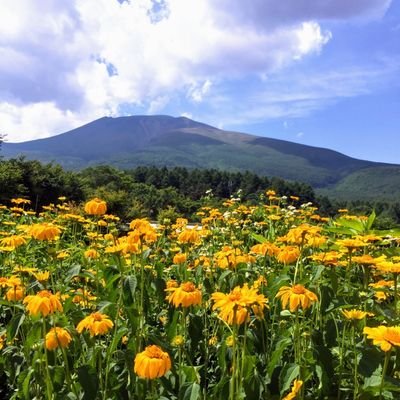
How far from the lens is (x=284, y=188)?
38.8m

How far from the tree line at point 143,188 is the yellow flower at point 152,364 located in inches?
143

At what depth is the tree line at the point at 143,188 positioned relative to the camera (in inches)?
553

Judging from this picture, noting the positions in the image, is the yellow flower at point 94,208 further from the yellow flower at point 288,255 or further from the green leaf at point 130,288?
the yellow flower at point 288,255

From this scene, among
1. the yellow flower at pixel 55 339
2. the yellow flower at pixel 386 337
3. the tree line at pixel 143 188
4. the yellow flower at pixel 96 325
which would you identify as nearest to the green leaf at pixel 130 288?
the yellow flower at pixel 96 325

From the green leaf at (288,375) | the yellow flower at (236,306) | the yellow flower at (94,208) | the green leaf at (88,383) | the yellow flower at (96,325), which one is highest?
the yellow flower at (94,208)

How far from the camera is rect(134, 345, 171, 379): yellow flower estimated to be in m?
1.29

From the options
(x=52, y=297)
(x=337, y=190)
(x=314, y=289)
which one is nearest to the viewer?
(x=52, y=297)

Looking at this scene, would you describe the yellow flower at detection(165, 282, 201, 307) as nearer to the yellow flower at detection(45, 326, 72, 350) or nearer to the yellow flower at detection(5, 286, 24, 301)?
the yellow flower at detection(45, 326, 72, 350)

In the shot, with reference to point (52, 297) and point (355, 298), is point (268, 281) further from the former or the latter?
point (52, 297)

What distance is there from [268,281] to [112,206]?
40.9ft

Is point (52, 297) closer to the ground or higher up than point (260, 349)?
higher up

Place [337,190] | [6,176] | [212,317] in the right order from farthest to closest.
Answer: [337,190]
[6,176]
[212,317]

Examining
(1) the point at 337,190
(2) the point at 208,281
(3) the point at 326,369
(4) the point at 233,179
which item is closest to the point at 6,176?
(2) the point at 208,281

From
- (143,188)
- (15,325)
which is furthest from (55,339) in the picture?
(143,188)
